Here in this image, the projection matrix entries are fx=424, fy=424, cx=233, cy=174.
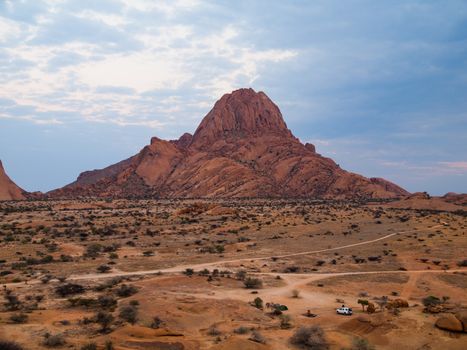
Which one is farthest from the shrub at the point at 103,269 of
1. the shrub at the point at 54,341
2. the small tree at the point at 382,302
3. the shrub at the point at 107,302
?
the small tree at the point at 382,302

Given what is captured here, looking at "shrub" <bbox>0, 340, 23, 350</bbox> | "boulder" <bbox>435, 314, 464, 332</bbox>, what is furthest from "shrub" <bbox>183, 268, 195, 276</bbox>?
"boulder" <bbox>435, 314, 464, 332</bbox>

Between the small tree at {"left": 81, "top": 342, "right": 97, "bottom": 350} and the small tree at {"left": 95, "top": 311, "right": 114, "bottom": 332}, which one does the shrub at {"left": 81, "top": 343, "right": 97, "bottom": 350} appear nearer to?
the small tree at {"left": 81, "top": 342, "right": 97, "bottom": 350}

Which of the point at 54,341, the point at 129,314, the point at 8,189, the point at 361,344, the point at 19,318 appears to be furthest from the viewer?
the point at 8,189

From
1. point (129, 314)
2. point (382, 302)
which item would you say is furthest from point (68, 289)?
point (382, 302)

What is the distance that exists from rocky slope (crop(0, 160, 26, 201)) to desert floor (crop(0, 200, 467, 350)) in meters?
62.9

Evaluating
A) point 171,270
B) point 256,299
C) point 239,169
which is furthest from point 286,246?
point 239,169

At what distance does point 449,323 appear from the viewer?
1900 centimetres

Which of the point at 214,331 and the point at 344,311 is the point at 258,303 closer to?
the point at 344,311

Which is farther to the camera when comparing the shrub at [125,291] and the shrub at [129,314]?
the shrub at [125,291]

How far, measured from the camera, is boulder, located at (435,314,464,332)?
61.3ft

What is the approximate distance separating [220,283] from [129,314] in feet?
32.1

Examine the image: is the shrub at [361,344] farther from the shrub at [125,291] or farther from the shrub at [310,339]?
the shrub at [125,291]

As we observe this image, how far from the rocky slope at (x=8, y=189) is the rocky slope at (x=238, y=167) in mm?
16688

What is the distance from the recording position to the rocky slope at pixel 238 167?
13800cm
